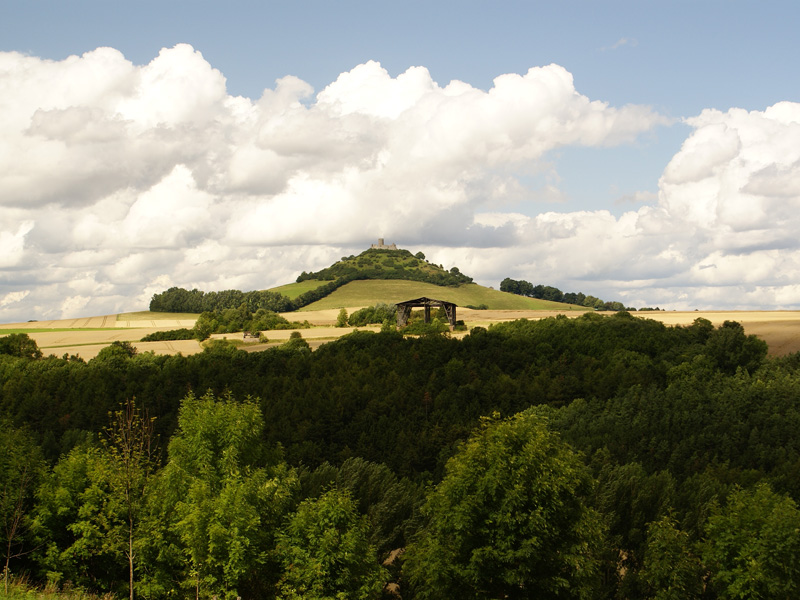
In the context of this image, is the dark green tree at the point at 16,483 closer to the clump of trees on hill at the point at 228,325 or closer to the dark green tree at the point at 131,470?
the dark green tree at the point at 131,470

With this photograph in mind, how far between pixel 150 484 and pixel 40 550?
23.1 feet

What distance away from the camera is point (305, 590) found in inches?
1119

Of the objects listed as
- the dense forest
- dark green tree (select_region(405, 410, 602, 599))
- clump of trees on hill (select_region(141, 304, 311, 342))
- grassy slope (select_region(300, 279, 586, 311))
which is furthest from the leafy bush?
dark green tree (select_region(405, 410, 602, 599))

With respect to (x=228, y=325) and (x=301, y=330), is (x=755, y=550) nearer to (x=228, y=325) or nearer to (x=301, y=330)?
(x=301, y=330)

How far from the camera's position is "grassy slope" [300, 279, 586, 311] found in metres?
174

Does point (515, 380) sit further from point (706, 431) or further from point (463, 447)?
point (463, 447)

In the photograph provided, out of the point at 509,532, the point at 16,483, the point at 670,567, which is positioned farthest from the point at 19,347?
the point at 670,567

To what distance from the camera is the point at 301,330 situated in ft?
395

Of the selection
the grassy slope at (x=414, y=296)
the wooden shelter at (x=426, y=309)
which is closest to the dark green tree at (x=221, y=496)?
the wooden shelter at (x=426, y=309)

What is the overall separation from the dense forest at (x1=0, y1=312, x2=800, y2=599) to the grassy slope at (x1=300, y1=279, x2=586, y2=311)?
4053 inches

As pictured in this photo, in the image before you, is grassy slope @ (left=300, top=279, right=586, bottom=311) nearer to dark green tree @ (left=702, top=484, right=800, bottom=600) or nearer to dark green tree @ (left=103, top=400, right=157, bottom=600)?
dark green tree @ (left=702, top=484, right=800, bottom=600)

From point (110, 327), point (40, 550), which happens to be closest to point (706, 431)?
point (40, 550)

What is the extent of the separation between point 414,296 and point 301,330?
211 ft

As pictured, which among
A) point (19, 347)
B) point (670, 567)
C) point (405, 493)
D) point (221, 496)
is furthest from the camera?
point (19, 347)
